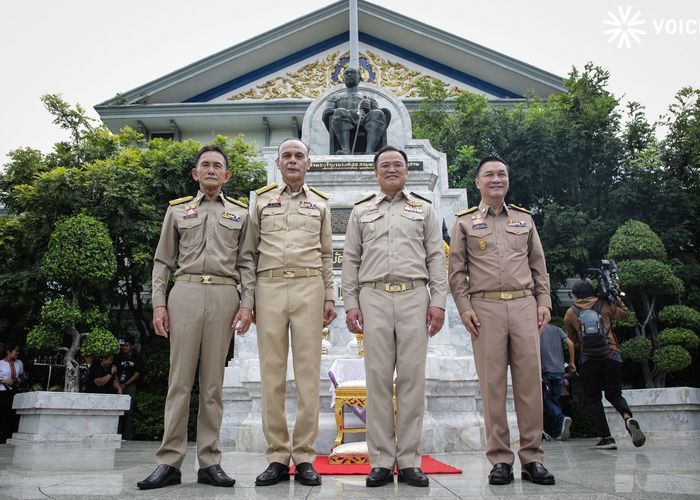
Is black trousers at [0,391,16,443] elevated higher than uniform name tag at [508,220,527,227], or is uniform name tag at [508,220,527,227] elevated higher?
uniform name tag at [508,220,527,227]

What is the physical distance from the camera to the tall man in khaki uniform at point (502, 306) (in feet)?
11.9

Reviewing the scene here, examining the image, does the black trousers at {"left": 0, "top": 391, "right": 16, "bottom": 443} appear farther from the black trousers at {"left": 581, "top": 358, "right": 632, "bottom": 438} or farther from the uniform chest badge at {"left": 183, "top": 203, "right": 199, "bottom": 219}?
the black trousers at {"left": 581, "top": 358, "right": 632, "bottom": 438}

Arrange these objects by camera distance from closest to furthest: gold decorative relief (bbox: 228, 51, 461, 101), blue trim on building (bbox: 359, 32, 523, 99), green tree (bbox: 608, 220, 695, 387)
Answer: green tree (bbox: 608, 220, 695, 387)
gold decorative relief (bbox: 228, 51, 461, 101)
blue trim on building (bbox: 359, 32, 523, 99)

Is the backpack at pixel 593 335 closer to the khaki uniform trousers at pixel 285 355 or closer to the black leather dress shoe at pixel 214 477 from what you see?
the khaki uniform trousers at pixel 285 355

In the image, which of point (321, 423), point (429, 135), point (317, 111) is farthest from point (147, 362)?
point (429, 135)

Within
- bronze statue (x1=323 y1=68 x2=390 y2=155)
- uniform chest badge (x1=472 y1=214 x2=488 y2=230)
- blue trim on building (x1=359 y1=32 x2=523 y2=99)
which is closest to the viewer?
uniform chest badge (x1=472 y1=214 x2=488 y2=230)

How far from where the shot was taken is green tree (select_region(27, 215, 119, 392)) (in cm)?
923

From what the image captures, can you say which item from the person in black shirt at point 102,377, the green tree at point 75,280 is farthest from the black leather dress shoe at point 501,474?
the person in black shirt at point 102,377

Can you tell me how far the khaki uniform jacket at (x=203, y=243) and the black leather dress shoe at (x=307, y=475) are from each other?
1.09m

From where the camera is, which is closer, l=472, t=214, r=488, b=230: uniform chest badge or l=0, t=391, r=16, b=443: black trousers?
l=472, t=214, r=488, b=230: uniform chest badge

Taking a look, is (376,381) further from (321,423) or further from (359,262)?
(321,423)

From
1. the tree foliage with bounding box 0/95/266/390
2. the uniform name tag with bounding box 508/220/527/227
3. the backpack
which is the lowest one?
the backpack

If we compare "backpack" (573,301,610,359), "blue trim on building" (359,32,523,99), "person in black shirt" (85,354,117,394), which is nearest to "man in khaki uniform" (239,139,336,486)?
"backpack" (573,301,610,359)

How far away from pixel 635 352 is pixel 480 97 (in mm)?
7684
